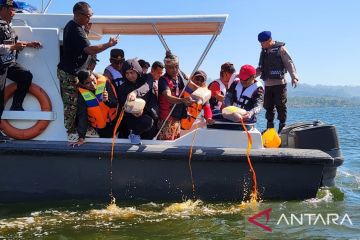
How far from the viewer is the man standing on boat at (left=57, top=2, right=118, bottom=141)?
214 inches

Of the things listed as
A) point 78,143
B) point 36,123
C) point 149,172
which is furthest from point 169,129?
point 36,123

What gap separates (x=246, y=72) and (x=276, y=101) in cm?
135

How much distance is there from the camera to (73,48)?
Answer: 5516 mm

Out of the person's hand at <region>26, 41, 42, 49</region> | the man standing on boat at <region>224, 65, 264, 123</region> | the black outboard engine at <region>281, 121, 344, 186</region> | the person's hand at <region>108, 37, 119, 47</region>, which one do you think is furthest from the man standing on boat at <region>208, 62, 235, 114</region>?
the person's hand at <region>26, 41, 42, 49</region>

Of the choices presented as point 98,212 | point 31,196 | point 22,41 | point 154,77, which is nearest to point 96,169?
point 98,212

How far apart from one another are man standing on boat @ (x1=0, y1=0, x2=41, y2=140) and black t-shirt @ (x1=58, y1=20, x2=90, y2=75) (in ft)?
1.45

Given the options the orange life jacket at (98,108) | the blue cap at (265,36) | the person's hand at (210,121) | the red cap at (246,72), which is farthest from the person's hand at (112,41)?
the blue cap at (265,36)

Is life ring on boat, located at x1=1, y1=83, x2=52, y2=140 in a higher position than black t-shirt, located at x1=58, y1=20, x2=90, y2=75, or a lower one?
lower

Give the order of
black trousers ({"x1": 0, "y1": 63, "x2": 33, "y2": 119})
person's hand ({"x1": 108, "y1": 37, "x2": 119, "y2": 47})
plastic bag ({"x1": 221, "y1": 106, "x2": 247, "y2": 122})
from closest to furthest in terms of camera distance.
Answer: person's hand ({"x1": 108, "y1": 37, "x2": 119, "y2": 47}) → black trousers ({"x1": 0, "y1": 63, "x2": 33, "y2": 119}) → plastic bag ({"x1": 221, "y1": 106, "x2": 247, "y2": 122})

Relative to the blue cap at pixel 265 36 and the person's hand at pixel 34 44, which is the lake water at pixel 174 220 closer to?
the person's hand at pixel 34 44

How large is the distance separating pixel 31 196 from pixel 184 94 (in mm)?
2289

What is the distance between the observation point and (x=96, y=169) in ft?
18.7

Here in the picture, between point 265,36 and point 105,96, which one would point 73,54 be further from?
point 265,36

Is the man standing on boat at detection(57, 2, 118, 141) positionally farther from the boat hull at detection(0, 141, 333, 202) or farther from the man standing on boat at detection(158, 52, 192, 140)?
the man standing on boat at detection(158, 52, 192, 140)
